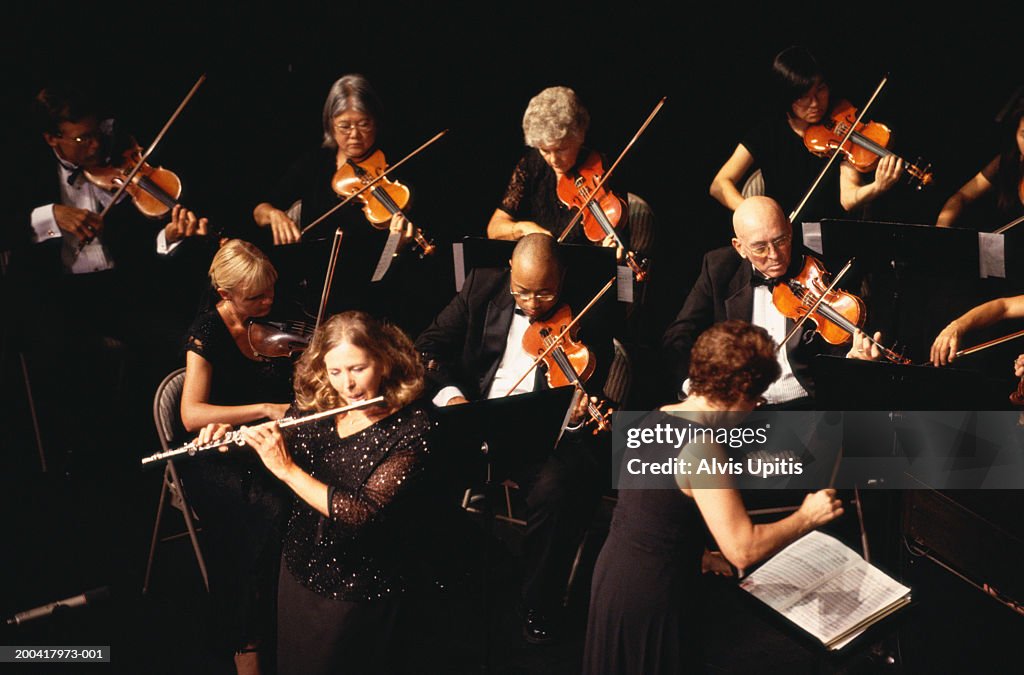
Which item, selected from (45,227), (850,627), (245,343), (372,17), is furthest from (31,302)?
(850,627)

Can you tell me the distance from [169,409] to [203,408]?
18cm

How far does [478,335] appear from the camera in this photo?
3.29 m

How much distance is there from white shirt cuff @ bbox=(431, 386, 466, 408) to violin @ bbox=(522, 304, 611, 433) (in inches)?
10.9

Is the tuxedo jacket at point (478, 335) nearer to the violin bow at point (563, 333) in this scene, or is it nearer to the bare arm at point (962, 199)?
the violin bow at point (563, 333)

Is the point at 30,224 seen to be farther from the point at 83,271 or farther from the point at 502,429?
the point at 502,429

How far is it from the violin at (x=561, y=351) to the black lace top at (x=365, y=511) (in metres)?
0.76

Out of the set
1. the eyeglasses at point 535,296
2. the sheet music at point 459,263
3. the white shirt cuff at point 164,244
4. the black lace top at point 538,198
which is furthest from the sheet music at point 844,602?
the white shirt cuff at point 164,244

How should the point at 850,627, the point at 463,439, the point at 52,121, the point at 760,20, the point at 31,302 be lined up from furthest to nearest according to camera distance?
the point at 760,20 < the point at 31,302 < the point at 52,121 < the point at 463,439 < the point at 850,627

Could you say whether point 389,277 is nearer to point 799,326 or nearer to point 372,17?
point 372,17

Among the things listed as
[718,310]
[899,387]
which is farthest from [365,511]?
[718,310]

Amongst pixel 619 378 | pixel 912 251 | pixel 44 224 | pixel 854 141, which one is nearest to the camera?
pixel 912 251

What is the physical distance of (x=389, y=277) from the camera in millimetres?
3592

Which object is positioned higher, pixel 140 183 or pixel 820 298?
pixel 140 183

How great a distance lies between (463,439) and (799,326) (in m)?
1.36
